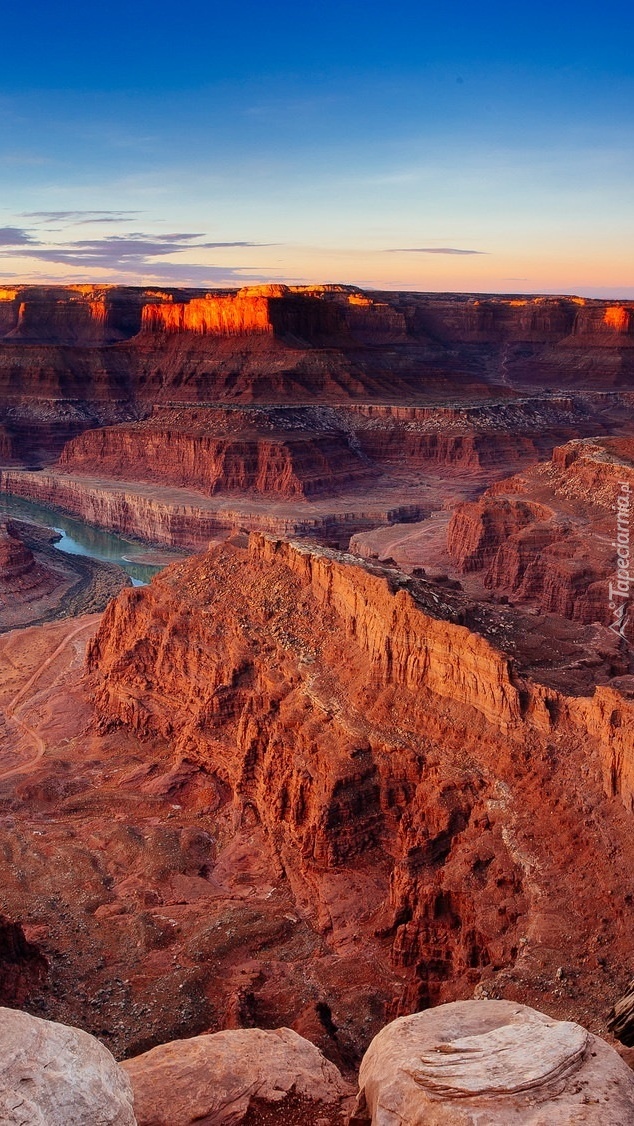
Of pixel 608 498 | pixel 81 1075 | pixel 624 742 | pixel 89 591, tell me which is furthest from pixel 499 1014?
pixel 89 591

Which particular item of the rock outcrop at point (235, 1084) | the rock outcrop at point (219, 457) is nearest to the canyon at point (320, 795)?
the rock outcrop at point (235, 1084)

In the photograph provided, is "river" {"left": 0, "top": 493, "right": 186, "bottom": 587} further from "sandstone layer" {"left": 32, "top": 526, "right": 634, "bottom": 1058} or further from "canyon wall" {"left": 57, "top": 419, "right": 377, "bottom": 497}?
"sandstone layer" {"left": 32, "top": 526, "right": 634, "bottom": 1058}

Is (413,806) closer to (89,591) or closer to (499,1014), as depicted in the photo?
(499,1014)

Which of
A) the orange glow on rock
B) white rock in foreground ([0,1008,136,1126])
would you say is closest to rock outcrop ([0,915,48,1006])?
white rock in foreground ([0,1008,136,1126])

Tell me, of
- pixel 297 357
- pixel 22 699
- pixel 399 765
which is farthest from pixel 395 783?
pixel 297 357

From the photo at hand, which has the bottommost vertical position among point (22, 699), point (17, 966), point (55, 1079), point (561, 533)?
point (22, 699)

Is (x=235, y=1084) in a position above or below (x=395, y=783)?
below

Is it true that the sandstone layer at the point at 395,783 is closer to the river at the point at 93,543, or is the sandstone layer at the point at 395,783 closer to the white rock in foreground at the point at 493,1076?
the white rock in foreground at the point at 493,1076

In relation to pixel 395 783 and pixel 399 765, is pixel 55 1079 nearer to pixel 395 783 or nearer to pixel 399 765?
pixel 395 783
